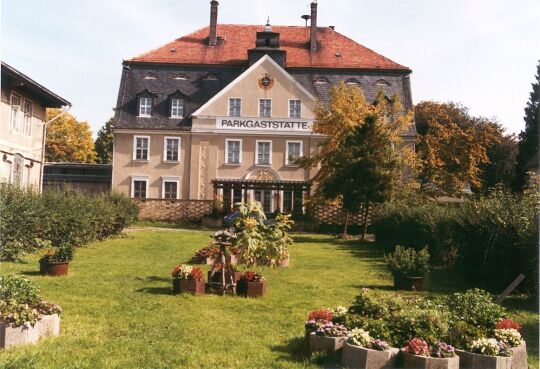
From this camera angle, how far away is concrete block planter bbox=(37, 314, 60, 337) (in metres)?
8.12

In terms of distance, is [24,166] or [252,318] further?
[24,166]

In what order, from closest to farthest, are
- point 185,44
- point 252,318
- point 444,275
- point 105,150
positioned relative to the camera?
point 252,318, point 444,275, point 185,44, point 105,150

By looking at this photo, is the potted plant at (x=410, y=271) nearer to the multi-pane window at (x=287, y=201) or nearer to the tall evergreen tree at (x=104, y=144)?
the multi-pane window at (x=287, y=201)

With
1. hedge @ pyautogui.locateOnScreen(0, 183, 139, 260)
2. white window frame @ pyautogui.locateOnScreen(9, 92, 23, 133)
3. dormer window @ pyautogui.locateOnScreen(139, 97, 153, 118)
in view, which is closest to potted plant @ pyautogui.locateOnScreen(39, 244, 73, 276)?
hedge @ pyautogui.locateOnScreen(0, 183, 139, 260)

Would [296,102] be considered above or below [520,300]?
above

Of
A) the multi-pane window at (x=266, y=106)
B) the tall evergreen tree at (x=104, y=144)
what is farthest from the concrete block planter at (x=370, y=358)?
the tall evergreen tree at (x=104, y=144)

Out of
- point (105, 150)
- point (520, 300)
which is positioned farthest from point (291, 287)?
point (105, 150)

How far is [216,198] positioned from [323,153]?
31.6ft

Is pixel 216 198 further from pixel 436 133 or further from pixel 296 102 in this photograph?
pixel 436 133

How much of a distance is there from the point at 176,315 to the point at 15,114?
20779mm

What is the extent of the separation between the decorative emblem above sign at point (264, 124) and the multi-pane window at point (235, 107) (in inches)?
15.1

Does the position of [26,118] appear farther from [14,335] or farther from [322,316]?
[322,316]

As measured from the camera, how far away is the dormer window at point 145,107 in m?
42.4

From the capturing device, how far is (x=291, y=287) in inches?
540
